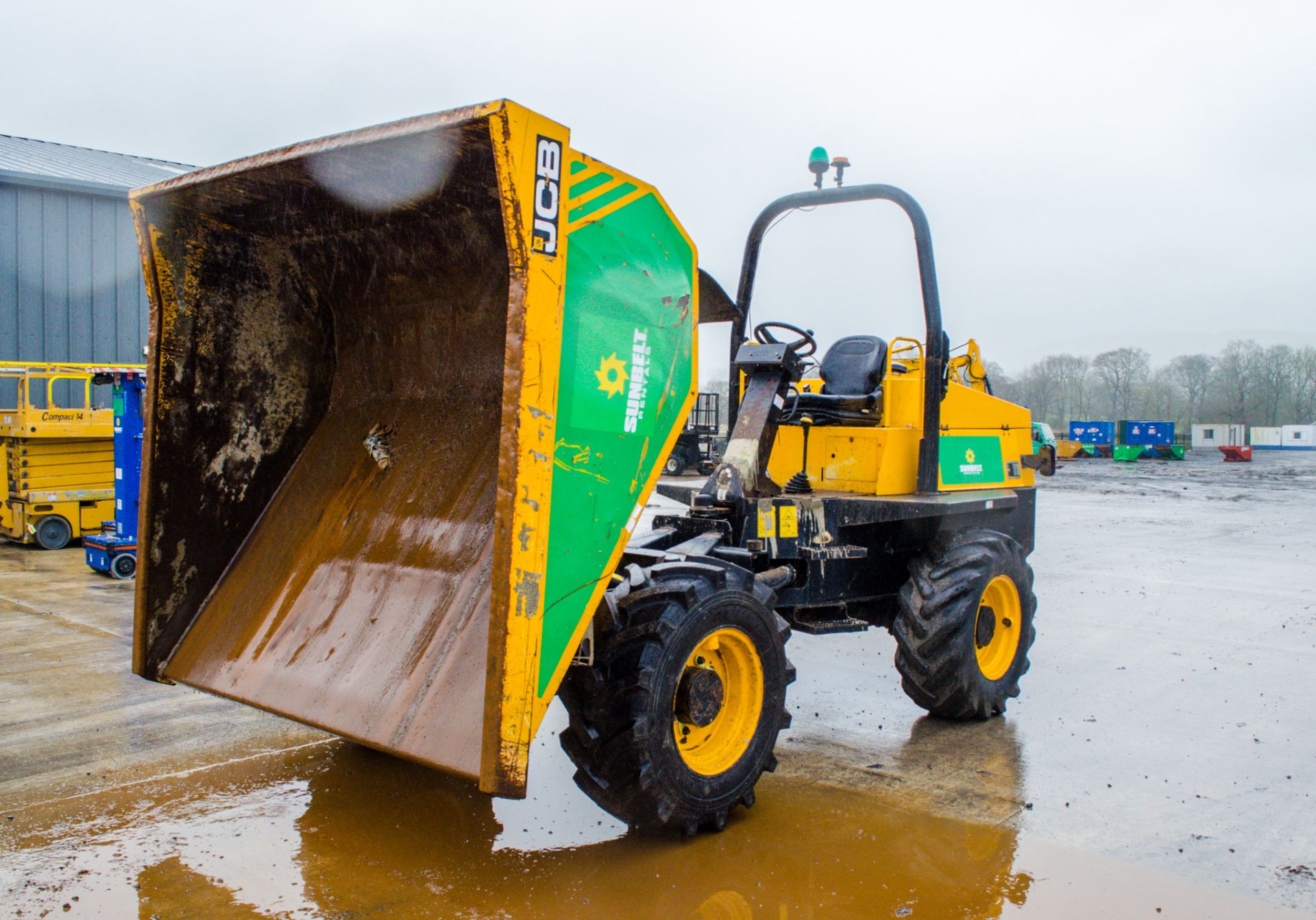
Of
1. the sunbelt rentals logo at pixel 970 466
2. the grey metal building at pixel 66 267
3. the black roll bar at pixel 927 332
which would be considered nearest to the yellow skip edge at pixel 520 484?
the black roll bar at pixel 927 332

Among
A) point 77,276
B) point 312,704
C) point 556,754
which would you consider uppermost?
point 77,276

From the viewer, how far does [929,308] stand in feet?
17.1

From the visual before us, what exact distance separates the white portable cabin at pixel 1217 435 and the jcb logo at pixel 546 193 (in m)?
66.1

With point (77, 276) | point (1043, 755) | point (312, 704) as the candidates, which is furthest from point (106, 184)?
point (1043, 755)

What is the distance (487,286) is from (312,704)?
1732 mm

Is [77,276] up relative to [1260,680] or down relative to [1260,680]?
up

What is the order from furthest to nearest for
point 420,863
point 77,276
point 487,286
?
point 77,276 → point 487,286 → point 420,863

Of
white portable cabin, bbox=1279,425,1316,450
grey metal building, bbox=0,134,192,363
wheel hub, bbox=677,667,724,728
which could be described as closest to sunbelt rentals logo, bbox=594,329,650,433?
wheel hub, bbox=677,667,724,728

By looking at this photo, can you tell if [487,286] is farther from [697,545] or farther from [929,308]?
[929,308]

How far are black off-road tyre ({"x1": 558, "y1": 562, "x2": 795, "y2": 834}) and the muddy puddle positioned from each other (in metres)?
0.20

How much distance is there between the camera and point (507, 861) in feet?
11.4

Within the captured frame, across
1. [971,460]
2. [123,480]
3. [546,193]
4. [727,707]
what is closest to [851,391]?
[971,460]

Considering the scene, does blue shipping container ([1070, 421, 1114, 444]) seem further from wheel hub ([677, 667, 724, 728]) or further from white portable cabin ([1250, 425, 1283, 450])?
wheel hub ([677, 667, 724, 728])

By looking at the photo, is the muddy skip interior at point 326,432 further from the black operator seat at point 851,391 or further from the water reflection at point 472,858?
the black operator seat at point 851,391
